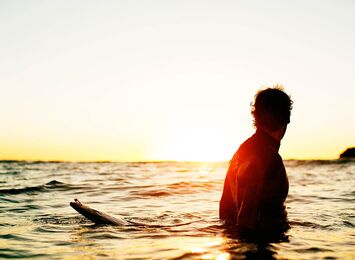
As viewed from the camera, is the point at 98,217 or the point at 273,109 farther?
the point at 98,217

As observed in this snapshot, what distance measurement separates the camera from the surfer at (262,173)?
15.9 ft

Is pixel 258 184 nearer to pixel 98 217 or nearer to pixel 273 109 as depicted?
pixel 273 109

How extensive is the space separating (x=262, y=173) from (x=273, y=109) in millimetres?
982

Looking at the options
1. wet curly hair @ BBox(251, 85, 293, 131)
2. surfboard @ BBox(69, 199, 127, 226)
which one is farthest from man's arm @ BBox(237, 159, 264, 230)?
surfboard @ BBox(69, 199, 127, 226)

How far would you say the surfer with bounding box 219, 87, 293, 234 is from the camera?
4.85 metres

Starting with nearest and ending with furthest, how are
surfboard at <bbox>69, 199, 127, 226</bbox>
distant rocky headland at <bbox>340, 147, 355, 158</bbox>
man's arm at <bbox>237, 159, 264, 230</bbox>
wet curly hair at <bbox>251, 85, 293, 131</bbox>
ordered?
man's arm at <bbox>237, 159, 264, 230</bbox> → wet curly hair at <bbox>251, 85, 293, 131</bbox> → surfboard at <bbox>69, 199, 127, 226</bbox> → distant rocky headland at <bbox>340, 147, 355, 158</bbox>

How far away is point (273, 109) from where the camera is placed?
5.39 m

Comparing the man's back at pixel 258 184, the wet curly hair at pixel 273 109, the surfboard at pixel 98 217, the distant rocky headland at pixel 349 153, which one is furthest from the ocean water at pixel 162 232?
the distant rocky headland at pixel 349 153

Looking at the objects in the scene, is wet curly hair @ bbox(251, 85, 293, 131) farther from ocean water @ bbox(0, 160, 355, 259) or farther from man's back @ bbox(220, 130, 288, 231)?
ocean water @ bbox(0, 160, 355, 259)

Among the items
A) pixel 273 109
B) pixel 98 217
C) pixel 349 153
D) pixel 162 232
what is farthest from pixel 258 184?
pixel 349 153

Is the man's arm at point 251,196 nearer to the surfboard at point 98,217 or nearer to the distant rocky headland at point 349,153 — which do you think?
the surfboard at point 98,217

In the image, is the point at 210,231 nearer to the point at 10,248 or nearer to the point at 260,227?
the point at 260,227

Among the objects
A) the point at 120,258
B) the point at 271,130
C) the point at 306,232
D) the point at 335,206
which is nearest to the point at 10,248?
the point at 120,258

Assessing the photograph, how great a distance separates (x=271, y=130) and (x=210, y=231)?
234 centimetres
